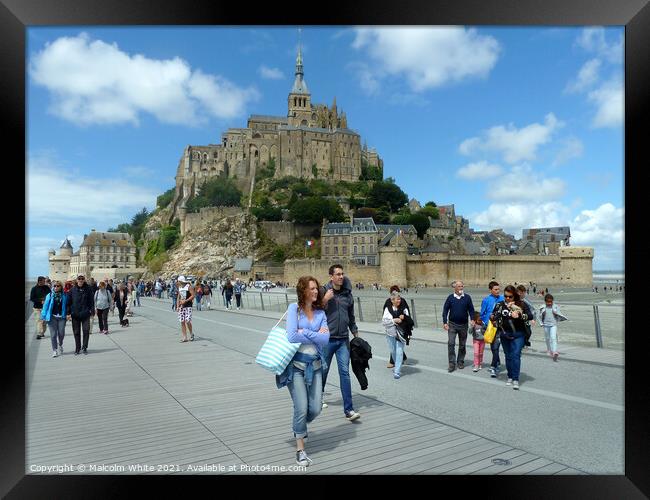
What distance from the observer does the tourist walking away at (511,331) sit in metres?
5.64

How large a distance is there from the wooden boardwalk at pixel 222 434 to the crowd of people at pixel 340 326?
0.30m

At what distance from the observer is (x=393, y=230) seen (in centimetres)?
5856

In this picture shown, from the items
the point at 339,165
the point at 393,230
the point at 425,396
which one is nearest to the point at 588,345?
the point at 425,396

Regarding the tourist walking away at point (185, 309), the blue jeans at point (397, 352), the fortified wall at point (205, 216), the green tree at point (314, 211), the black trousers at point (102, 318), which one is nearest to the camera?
the blue jeans at point (397, 352)

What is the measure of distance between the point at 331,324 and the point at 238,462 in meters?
1.54

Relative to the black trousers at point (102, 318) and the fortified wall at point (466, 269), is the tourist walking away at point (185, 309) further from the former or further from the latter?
the fortified wall at point (466, 269)

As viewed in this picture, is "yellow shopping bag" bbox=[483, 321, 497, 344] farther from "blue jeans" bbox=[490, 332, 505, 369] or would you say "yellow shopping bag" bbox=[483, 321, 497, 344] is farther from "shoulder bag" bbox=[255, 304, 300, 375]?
"shoulder bag" bbox=[255, 304, 300, 375]

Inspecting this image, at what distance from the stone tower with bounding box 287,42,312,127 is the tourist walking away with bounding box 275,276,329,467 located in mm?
84578

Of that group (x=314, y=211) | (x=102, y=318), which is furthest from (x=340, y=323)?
(x=314, y=211)

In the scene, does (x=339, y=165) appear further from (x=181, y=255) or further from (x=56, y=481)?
(x=56, y=481)

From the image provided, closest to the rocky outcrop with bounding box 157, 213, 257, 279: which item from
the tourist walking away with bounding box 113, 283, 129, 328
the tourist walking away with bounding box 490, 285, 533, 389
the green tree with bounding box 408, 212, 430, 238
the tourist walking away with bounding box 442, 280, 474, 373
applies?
the green tree with bounding box 408, 212, 430, 238

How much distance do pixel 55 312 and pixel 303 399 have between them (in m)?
6.33

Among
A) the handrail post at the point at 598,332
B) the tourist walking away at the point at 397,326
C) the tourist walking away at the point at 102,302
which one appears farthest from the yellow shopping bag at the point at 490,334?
the tourist walking away at the point at 102,302

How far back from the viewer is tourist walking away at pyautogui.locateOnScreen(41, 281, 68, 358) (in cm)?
818
